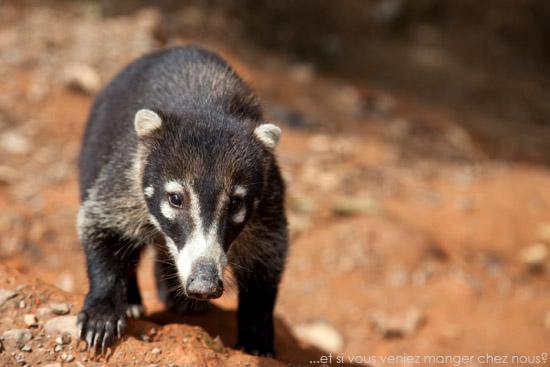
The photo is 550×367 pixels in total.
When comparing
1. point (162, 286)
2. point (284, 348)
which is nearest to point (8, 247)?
point (162, 286)

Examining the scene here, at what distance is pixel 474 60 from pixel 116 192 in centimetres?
1489

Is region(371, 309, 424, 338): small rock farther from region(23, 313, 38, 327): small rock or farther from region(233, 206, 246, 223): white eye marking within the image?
region(23, 313, 38, 327): small rock

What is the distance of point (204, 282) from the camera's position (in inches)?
183

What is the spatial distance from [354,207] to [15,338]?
6.36 meters

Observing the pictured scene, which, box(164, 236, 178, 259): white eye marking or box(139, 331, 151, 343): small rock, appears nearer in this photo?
box(164, 236, 178, 259): white eye marking

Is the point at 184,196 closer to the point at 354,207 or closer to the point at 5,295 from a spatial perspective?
the point at 5,295

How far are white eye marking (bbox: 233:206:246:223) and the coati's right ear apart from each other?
0.88 metres

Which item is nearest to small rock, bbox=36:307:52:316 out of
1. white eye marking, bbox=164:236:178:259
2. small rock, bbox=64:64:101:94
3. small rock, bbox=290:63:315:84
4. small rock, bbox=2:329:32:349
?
small rock, bbox=2:329:32:349

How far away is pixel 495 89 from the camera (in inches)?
722

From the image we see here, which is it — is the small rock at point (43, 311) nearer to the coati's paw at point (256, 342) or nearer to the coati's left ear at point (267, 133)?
the coati's paw at point (256, 342)

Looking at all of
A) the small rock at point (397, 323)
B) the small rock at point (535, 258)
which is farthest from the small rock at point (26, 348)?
the small rock at point (535, 258)

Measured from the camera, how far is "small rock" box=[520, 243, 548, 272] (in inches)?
417

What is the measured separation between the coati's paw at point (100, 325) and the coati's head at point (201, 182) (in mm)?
643

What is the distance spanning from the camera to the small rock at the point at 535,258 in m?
10.6
